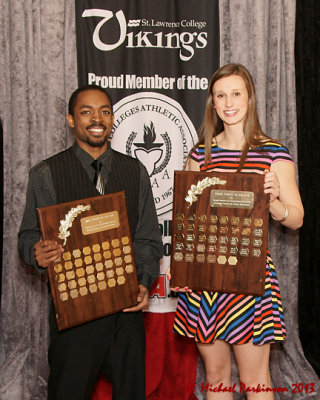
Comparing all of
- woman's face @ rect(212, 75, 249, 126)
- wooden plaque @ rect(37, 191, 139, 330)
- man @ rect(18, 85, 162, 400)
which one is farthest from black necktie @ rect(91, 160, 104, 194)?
woman's face @ rect(212, 75, 249, 126)

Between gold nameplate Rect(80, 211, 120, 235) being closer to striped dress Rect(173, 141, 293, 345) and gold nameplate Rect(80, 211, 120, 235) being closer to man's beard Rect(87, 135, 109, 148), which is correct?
man's beard Rect(87, 135, 109, 148)

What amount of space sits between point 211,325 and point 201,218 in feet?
1.56

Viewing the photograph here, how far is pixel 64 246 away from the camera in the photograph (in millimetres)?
1939

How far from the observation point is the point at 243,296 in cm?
214

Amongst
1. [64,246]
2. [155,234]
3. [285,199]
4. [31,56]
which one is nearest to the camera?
[64,246]

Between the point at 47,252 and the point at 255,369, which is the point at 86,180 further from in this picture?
the point at 255,369

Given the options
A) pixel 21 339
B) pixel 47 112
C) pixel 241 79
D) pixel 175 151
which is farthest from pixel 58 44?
pixel 21 339

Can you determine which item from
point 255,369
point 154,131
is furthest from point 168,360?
point 154,131

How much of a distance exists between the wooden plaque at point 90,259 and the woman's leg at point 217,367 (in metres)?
0.43

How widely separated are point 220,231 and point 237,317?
1.28 feet

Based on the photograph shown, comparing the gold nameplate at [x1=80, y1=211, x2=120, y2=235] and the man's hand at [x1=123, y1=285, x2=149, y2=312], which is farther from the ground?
the gold nameplate at [x1=80, y1=211, x2=120, y2=235]

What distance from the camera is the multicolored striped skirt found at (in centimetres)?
212

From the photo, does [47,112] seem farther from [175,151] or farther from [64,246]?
[64,246]

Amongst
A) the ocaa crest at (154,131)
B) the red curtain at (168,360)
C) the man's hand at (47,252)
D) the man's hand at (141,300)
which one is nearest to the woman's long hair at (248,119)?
the man's hand at (141,300)
